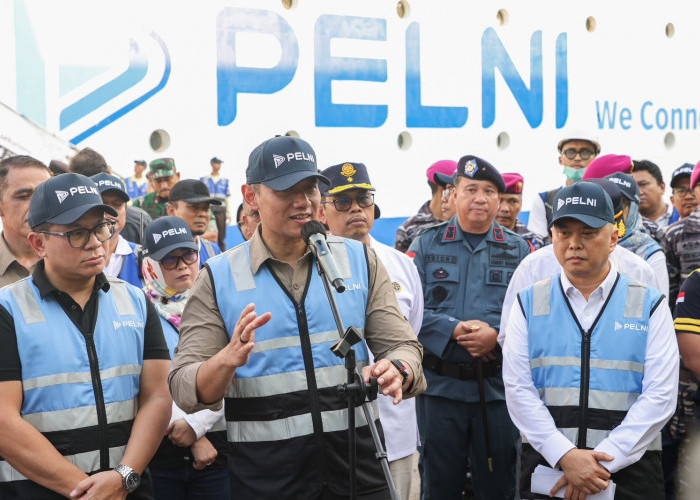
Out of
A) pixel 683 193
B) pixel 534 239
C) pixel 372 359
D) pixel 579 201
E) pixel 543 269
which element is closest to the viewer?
pixel 579 201

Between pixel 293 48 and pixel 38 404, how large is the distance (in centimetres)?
630

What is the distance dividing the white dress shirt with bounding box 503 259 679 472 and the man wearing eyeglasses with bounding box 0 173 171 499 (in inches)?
54.6

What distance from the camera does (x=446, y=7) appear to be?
371 inches

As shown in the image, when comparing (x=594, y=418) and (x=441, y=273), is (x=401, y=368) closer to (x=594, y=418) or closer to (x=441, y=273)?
(x=594, y=418)

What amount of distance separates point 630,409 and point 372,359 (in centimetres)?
107

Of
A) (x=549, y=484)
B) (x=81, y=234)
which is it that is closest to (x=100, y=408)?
(x=81, y=234)

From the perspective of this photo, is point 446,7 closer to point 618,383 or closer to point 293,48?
point 293,48

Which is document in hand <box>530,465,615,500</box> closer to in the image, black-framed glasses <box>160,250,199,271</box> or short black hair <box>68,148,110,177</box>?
black-framed glasses <box>160,250,199,271</box>

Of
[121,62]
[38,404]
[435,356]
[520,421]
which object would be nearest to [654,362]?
[520,421]

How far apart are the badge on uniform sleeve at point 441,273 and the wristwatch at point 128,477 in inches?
84.7

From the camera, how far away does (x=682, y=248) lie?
468cm

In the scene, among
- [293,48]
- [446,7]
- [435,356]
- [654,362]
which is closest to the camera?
[654,362]

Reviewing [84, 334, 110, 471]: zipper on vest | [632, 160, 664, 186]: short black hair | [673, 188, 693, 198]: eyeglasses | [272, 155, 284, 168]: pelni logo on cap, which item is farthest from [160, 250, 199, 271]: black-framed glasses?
[673, 188, 693, 198]: eyeglasses

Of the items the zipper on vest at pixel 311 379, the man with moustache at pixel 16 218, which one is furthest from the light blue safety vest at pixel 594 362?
the man with moustache at pixel 16 218
